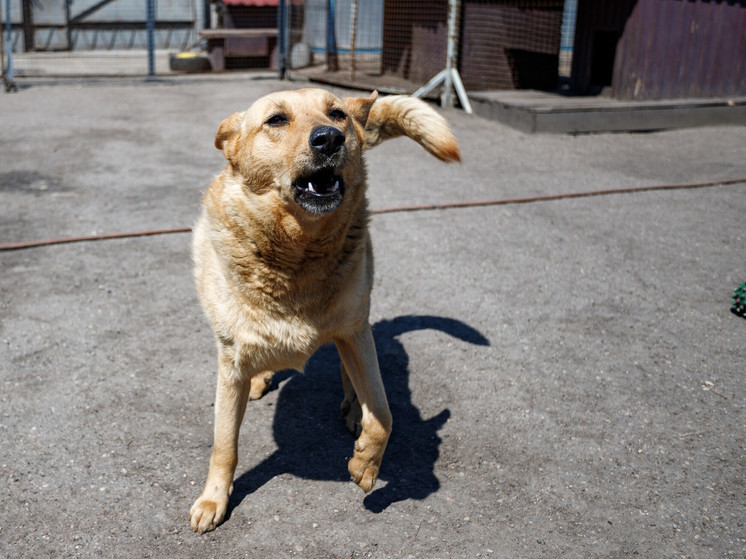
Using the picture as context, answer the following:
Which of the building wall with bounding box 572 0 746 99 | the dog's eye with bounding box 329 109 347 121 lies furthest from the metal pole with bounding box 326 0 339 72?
the dog's eye with bounding box 329 109 347 121

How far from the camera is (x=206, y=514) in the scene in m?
2.82

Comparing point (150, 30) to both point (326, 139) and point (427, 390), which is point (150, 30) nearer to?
point (427, 390)

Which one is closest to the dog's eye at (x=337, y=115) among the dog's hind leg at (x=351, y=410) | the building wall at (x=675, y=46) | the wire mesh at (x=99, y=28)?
the dog's hind leg at (x=351, y=410)

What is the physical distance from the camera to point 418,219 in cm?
632

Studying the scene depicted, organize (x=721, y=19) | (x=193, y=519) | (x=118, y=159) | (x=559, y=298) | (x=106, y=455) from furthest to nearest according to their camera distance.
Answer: (x=721, y=19), (x=118, y=159), (x=559, y=298), (x=106, y=455), (x=193, y=519)

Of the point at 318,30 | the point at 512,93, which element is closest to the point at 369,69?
the point at 318,30

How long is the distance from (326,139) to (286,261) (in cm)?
53

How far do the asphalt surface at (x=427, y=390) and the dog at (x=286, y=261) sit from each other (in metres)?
0.32

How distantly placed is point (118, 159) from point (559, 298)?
5.43 meters

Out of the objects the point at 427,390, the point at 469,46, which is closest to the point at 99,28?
the point at 469,46

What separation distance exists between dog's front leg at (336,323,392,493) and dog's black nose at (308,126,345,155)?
80 centimetres

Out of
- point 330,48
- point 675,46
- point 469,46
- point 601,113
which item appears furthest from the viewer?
point 330,48

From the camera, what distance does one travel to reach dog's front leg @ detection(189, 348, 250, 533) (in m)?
2.89

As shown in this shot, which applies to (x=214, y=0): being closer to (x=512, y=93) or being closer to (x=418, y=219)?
(x=512, y=93)
